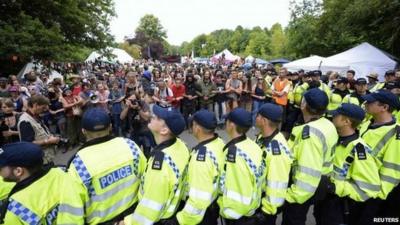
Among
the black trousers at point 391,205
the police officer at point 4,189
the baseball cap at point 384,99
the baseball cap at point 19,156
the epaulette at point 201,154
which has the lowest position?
the black trousers at point 391,205

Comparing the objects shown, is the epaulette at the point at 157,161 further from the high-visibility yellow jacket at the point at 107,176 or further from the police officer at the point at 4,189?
the police officer at the point at 4,189

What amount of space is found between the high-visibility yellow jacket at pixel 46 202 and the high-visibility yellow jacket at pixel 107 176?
0.09 meters

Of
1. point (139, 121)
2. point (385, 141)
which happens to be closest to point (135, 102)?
point (139, 121)

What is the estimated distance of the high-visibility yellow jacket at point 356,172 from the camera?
3311 millimetres

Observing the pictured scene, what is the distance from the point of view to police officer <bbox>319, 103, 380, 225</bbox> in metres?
3.32

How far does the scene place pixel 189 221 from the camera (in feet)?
9.18

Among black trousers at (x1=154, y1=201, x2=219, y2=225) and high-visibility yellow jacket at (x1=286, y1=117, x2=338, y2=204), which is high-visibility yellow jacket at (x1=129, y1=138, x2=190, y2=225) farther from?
high-visibility yellow jacket at (x1=286, y1=117, x2=338, y2=204)

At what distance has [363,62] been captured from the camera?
1688cm

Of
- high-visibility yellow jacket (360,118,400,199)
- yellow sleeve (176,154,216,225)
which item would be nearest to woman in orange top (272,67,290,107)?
high-visibility yellow jacket (360,118,400,199)

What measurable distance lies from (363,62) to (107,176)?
1699 cm

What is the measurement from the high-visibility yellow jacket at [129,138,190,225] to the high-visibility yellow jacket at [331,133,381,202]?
165 centimetres

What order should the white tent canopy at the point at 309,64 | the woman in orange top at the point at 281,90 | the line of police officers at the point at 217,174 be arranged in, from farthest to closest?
the white tent canopy at the point at 309,64 < the woman in orange top at the point at 281,90 < the line of police officers at the point at 217,174

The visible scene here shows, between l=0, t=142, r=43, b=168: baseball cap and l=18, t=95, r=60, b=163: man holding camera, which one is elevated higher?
l=0, t=142, r=43, b=168: baseball cap

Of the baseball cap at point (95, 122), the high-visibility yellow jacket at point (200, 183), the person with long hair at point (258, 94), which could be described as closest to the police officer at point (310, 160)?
the high-visibility yellow jacket at point (200, 183)
